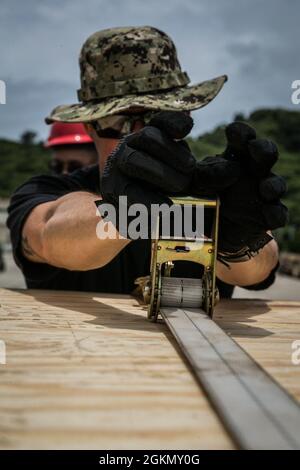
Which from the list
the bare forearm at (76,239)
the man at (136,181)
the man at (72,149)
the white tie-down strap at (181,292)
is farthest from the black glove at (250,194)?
the man at (72,149)

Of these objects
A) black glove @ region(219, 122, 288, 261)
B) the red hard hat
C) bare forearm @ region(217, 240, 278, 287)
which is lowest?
bare forearm @ region(217, 240, 278, 287)

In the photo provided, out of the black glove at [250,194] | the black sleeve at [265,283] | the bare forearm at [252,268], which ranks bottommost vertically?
the black sleeve at [265,283]

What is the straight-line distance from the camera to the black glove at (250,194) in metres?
1.22

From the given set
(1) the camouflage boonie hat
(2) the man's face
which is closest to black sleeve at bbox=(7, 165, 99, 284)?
(1) the camouflage boonie hat

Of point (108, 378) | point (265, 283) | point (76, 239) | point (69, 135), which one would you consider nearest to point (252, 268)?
point (265, 283)

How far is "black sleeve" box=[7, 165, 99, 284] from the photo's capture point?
230cm

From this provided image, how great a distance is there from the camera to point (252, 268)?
2.12 meters

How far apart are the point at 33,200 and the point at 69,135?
3.11 meters

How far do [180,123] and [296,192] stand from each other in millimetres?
45055

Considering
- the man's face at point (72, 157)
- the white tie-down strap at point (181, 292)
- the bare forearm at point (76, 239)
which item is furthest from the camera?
the man's face at point (72, 157)

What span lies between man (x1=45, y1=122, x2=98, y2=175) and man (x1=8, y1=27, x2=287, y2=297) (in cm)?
245

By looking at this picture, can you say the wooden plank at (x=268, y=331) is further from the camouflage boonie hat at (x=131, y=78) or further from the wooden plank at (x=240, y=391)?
the camouflage boonie hat at (x=131, y=78)

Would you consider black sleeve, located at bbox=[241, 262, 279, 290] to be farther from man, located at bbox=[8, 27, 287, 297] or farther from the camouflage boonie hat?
the camouflage boonie hat

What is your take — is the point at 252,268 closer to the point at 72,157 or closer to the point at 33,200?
the point at 33,200
